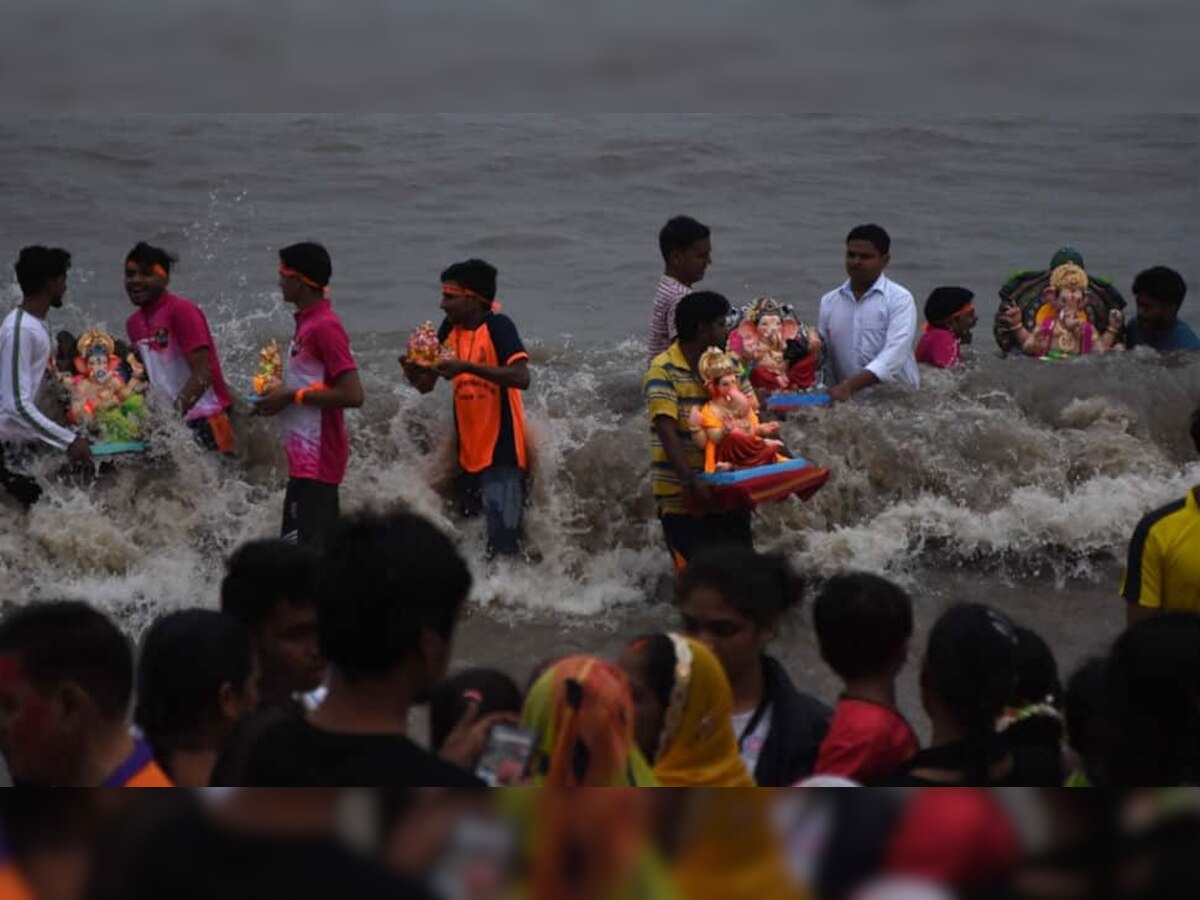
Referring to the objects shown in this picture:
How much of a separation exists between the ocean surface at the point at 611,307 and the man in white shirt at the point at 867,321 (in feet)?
1.97

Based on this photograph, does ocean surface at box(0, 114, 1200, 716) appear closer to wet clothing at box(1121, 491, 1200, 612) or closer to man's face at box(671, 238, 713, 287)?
man's face at box(671, 238, 713, 287)

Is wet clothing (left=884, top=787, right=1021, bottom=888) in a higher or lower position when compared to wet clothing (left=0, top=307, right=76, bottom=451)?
higher

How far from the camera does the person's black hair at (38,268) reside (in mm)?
7125

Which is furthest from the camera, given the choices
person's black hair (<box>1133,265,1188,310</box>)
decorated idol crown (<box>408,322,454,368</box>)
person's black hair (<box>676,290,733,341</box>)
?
person's black hair (<box>1133,265,1188,310</box>)

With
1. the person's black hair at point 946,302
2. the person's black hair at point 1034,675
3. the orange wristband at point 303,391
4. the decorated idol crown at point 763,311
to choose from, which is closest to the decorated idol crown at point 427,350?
the orange wristband at point 303,391

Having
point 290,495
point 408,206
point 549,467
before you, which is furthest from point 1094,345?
point 408,206

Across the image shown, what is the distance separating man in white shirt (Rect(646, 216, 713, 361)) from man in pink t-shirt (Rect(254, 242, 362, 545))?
1.39 m

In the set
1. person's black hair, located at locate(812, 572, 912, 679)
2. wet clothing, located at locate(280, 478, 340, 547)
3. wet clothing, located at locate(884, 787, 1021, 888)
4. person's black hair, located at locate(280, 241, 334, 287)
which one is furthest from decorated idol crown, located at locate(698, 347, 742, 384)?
wet clothing, located at locate(884, 787, 1021, 888)

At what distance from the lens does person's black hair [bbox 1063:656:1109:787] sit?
9.39 feet

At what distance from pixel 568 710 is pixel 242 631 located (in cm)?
101

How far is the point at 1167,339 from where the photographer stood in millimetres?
9078

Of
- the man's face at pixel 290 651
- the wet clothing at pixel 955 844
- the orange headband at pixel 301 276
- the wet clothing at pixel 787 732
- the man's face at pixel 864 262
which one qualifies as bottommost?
the wet clothing at pixel 787 732

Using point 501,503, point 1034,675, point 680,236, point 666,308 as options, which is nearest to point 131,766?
point 1034,675

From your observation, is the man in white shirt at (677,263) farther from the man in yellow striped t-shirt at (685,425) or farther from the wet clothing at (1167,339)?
the wet clothing at (1167,339)
